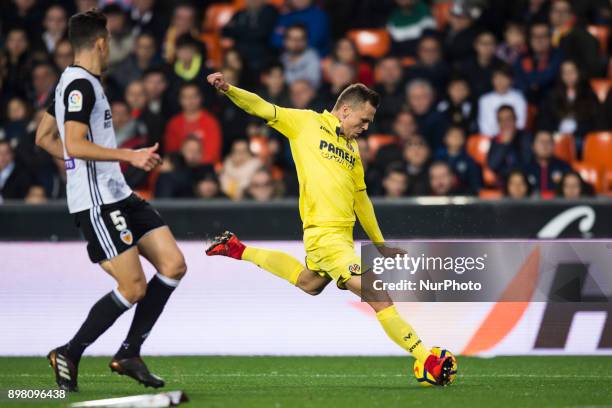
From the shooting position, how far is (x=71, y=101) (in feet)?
25.1

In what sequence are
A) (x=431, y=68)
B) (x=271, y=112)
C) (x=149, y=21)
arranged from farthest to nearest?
(x=149, y=21), (x=431, y=68), (x=271, y=112)

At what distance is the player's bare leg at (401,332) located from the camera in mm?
8125

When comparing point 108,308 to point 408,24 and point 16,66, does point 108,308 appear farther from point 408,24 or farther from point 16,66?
point 408,24

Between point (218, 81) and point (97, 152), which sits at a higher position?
point (218, 81)

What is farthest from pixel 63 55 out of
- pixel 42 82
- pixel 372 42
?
pixel 372 42

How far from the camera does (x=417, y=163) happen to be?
Answer: 13094 mm

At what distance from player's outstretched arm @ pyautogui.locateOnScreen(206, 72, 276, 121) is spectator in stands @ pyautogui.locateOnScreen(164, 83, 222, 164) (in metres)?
5.62

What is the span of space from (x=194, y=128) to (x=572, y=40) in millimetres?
4474

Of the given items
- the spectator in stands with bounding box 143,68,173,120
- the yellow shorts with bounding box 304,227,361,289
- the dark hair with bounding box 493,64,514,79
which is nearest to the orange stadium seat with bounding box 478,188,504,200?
the dark hair with bounding box 493,64,514,79

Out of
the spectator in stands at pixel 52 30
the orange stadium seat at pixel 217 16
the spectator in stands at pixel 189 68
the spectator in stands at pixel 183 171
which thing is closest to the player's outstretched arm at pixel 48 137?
the spectator in stands at pixel 183 171

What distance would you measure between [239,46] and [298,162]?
7.28 m

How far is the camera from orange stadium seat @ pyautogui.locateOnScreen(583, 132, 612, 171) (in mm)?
13617

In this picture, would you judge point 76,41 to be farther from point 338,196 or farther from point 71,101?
point 338,196

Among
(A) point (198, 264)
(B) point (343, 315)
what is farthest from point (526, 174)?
(A) point (198, 264)
